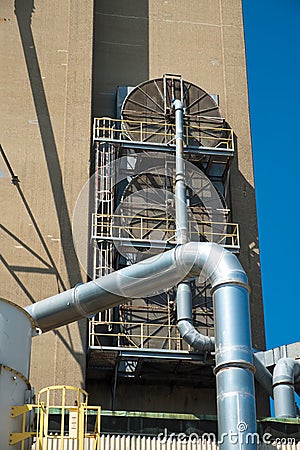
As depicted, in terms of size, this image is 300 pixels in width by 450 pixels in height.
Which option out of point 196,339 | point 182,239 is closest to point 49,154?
point 182,239

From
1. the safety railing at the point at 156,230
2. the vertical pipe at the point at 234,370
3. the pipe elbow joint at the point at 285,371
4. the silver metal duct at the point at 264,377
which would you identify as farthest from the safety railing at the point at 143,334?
the vertical pipe at the point at 234,370

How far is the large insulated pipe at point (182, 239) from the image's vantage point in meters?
24.9

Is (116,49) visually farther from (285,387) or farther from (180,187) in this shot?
(285,387)

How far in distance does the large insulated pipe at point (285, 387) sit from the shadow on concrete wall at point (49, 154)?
5.39 metres

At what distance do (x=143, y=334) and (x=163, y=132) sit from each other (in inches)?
270

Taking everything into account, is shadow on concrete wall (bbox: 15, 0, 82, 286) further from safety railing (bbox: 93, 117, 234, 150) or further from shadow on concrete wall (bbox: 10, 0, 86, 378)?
safety railing (bbox: 93, 117, 234, 150)

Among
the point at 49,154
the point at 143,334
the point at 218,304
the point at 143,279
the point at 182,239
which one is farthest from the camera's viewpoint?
→ the point at 49,154

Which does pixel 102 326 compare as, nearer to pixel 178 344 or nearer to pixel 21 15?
pixel 178 344

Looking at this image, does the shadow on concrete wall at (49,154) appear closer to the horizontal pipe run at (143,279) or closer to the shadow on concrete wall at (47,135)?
the shadow on concrete wall at (47,135)

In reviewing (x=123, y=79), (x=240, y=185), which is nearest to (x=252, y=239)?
(x=240, y=185)

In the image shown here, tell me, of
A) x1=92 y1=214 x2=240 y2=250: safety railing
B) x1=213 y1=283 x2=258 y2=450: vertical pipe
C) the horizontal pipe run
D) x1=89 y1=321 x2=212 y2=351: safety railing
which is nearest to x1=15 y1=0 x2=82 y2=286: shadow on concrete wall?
x1=92 y1=214 x2=240 y2=250: safety railing

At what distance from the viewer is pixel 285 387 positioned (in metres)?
Answer: 24.0

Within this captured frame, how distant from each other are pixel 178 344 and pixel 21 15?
1260 cm

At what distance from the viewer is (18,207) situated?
2738cm
